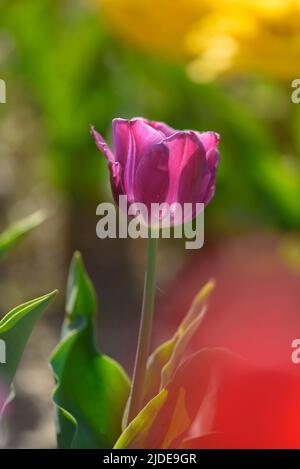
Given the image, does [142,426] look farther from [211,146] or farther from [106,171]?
[106,171]

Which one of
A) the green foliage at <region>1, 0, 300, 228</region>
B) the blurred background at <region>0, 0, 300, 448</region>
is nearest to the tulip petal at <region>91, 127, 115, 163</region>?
the blurred background at <region>0, 0, 300, 448</region>

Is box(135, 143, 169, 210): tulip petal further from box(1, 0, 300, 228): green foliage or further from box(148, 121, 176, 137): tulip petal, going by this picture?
box(1, 0, 300, 228): green foliage

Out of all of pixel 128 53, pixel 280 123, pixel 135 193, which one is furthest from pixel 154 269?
pixel 280 123

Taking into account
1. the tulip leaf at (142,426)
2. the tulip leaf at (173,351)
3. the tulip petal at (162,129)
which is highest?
the tulip petal at (162,129)

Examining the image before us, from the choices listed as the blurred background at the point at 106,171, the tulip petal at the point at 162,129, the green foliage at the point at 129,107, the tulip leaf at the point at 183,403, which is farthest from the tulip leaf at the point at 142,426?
the green foliage at the point at 129,107

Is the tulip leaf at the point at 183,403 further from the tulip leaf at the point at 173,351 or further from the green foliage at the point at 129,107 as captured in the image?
the green foliage at the point at 129,107

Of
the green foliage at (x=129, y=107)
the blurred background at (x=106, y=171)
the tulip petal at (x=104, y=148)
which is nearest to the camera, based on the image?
the tulip petal at (x=104, y=148)
